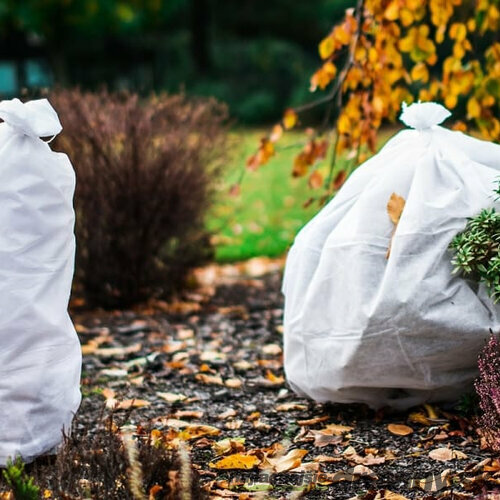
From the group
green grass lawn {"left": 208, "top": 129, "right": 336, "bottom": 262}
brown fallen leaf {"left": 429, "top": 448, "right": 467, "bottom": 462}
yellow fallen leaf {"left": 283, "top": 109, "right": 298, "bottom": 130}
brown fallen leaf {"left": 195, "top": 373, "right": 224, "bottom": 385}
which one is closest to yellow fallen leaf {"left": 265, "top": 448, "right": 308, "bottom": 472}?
brown fallen leaf {"left": 429, "top": 448, "right": 467, "bottom": 462}

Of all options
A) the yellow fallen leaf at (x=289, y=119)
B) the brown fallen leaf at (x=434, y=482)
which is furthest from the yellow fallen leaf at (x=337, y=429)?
the yellow fallen leaf at (x=289, y=119)

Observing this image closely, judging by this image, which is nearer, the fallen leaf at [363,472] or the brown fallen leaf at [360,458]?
the fallen leaf at [363,472]

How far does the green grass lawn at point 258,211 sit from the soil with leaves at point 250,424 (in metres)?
1.44

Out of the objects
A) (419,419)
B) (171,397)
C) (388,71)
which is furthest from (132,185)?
(419,419)

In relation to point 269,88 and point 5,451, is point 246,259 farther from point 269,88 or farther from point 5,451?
point 269,88

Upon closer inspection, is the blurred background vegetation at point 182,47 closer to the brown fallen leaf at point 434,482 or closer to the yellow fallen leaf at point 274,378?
the yellow fallen leaf at point 274,378

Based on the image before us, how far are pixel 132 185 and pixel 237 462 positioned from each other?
9.36ft

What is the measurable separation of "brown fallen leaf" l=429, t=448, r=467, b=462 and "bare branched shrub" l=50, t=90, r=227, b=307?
306 centimetres

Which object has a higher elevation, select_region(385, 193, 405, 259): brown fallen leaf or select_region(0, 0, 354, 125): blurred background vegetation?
select_region(385, 193, 405, 259): brown fallen leaf

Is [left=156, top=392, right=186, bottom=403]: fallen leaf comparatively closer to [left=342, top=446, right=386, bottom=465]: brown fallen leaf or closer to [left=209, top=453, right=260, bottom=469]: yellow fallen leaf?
[left=209, top=453, right=260, bottom=469]: yellow fallen leaf

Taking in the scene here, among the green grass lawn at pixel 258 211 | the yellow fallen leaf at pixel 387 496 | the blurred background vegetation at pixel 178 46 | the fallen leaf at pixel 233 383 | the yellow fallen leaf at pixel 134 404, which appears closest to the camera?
the yellow fallen leaf at pixel 387 496

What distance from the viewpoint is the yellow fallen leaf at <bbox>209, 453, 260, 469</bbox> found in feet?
9.53

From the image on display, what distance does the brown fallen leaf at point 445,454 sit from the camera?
2.87 metres

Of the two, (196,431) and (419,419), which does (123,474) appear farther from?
(419,419)
